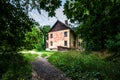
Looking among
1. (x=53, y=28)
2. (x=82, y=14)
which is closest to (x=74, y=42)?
(x=53, y=28)

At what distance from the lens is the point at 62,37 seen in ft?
179

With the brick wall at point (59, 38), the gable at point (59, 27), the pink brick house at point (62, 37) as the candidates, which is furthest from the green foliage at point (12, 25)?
the gable at point (59, 27)

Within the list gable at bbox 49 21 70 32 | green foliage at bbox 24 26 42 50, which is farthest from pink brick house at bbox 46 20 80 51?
green foliage at bbox 24 26 42 50

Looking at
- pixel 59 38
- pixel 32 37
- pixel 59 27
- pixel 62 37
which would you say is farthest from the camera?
pixel 59 27

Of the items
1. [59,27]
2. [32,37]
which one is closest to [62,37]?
[59,27]

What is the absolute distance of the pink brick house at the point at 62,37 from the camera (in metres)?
53.4

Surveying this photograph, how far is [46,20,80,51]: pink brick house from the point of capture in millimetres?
53406

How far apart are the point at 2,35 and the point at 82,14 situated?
138 inches

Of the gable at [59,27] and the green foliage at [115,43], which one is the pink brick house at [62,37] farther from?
the green foliage at [115,43]

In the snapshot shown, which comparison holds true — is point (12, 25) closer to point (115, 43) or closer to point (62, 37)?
point (115, 43)

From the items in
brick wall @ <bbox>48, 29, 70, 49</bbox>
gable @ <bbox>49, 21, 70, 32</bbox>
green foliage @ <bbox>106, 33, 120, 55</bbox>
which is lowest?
green foliage @ <bbox>106, 33, 120, 55</bbox>

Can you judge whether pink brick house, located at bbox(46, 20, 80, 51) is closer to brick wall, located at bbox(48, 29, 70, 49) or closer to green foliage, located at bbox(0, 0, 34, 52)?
brick wall, located at bbox(48, 29, 70, 49)

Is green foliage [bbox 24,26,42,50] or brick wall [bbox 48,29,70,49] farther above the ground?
brick wall [bbox 48,29,70,49]

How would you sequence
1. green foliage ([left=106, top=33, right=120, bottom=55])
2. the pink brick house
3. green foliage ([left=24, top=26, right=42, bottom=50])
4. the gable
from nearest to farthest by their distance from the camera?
1. green foliage ([left=24, top=26, right=42, bottom=50])
2. green foliage ([left=106, top=33, right=120, bottom=55])
3. the pink brick house
4. the gable
